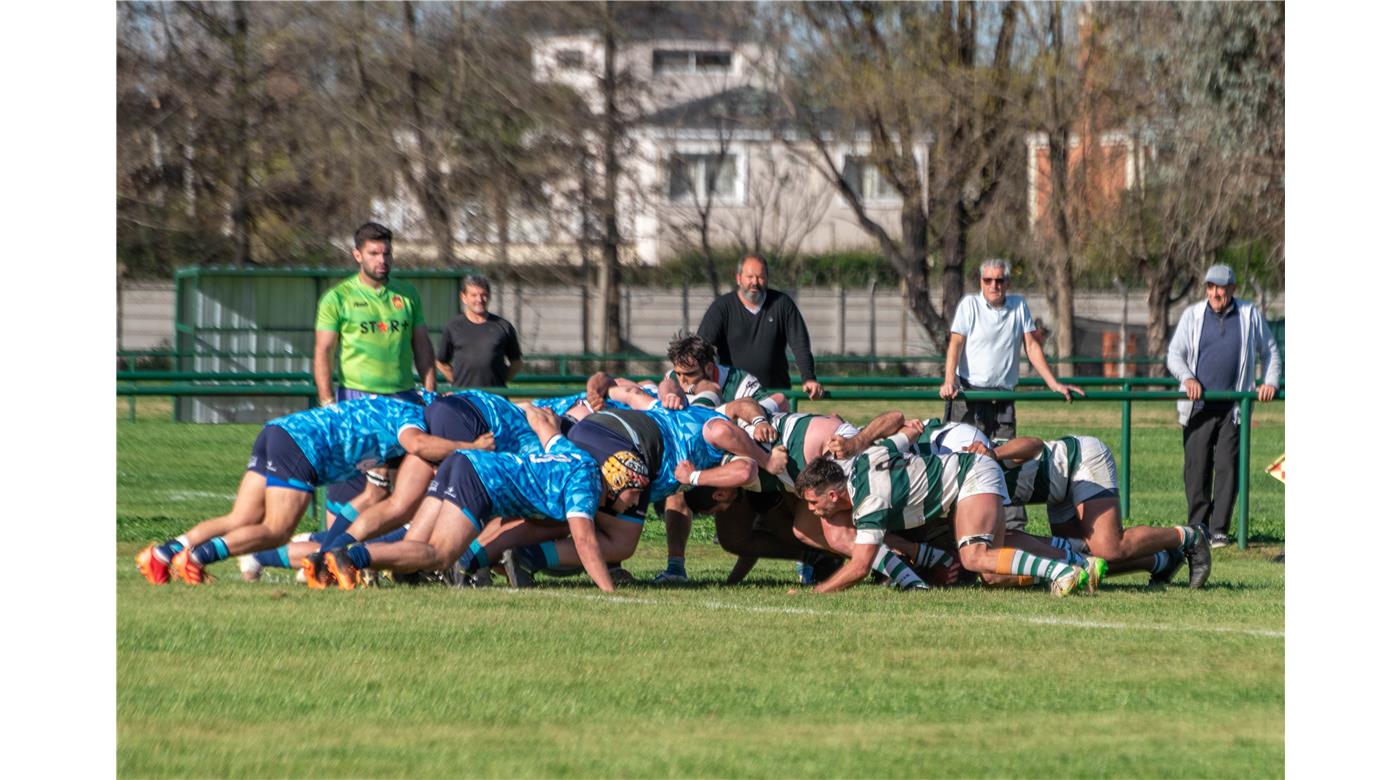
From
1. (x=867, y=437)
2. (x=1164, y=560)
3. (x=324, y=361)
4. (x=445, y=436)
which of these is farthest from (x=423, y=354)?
(x=1164, y=560)

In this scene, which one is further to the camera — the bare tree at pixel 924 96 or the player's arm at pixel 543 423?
the bare tree at pixel 924 96

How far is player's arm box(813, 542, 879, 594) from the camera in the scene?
31.6ft

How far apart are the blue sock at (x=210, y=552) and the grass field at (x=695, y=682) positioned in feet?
0.61

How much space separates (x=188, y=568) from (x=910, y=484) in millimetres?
3699

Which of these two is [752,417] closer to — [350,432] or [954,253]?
[350,432]

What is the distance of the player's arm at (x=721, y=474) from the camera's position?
9.74m

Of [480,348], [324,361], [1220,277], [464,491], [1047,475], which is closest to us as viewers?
[464,491]

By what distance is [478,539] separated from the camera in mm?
10078

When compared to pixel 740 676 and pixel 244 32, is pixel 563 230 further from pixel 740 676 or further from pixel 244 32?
pixel 740 676

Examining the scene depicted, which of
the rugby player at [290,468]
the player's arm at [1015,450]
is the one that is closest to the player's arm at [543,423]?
the rugby player at [290,468]

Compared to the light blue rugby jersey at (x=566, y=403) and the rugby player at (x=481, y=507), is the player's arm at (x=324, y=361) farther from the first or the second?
the rugby player at (x=481, y=507)

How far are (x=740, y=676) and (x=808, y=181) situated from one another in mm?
41837

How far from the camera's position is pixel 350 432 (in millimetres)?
9984

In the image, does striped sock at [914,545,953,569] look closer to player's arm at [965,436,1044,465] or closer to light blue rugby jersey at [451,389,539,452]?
player's arm at [965,436,1044,465]
